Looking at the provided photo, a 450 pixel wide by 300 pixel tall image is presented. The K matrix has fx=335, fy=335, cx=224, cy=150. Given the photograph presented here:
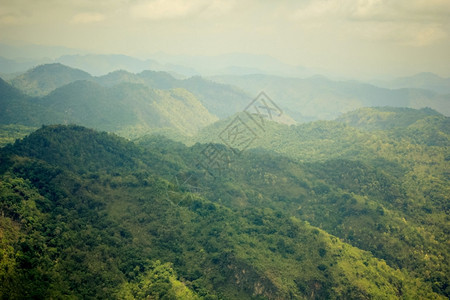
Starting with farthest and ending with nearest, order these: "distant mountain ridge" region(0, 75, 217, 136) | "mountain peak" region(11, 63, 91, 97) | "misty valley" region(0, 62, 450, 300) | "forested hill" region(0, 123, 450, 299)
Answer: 1. "mountain peak" region(11, 63, 91, 97)
2. "distant mountain ridge" region(0, 75, 217, 136)
3. "misty valley" region(0, 62, 450, 300)
4. "forested hill" region(0, 123, 450, 299)

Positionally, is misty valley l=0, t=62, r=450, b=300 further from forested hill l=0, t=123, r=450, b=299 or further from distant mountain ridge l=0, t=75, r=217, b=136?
distant mountain ridge l=0, t=75, r=217, b=136

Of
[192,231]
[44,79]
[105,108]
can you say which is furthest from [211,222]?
[44,79]

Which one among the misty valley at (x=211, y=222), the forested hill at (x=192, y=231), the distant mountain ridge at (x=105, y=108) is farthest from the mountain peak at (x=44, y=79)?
the forested hill at (x=192, y=231)

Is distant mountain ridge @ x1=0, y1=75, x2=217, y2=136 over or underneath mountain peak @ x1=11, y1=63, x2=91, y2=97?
underneath

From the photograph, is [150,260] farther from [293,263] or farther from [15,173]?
[15,173]

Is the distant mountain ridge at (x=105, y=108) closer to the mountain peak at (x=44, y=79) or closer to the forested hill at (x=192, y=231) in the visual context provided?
the mountain peak at (x=44, y=79)

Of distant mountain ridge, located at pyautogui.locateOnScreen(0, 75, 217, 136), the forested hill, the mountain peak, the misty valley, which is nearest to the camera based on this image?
the forested hill

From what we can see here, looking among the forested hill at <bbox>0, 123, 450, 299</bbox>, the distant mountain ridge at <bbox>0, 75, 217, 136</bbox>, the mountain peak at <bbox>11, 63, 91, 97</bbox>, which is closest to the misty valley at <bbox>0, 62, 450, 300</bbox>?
the forested hill at <bbox>0, 123, 450, 299</bbox>

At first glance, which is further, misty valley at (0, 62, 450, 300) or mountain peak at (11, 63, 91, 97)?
mountain peak at (11, 63, 91, 97)

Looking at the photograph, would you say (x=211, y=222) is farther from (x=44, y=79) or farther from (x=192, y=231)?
(x=44, y=79)
